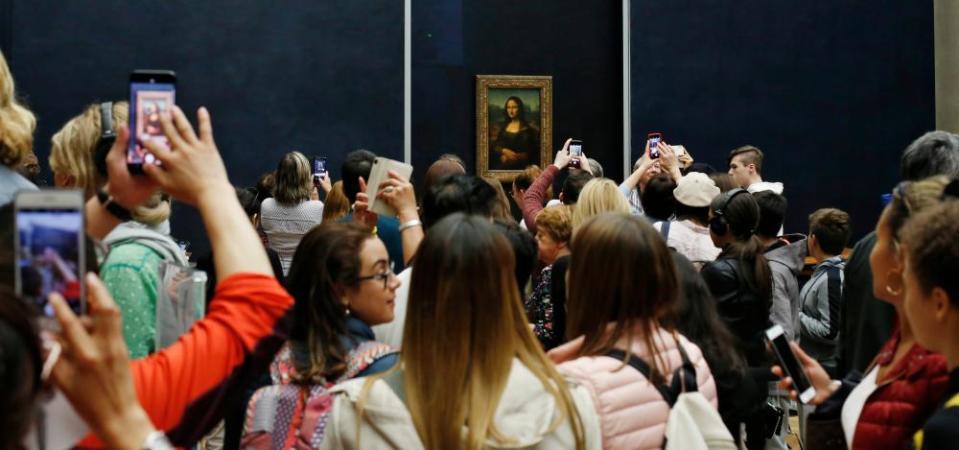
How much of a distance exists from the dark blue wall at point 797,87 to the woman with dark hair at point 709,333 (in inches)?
319

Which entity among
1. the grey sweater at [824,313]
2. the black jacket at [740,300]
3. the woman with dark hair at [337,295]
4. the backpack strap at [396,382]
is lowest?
the grey sweater at [824,313]

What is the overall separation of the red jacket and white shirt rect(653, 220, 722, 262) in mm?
3476

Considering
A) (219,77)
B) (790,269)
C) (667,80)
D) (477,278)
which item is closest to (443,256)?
(477,278)

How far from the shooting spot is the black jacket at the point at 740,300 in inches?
224

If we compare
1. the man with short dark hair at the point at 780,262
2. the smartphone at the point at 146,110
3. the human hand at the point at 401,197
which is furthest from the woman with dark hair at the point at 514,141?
the smartphone at the point at 146,110

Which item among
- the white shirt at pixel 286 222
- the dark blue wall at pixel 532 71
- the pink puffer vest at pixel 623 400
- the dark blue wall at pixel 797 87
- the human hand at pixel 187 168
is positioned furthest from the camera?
the dark blue wall at pixel 797 87

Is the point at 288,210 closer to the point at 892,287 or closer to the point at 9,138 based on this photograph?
the point at 9,138

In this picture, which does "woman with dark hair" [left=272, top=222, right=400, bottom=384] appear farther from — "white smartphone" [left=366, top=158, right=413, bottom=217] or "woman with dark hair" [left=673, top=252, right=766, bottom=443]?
"white smartphone" [left=366, top=158, right=413, bottom=217]

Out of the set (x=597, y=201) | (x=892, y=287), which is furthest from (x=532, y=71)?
(x=892, y=287)

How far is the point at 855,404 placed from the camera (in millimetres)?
3180

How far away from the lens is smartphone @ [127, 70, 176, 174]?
90.8 inches

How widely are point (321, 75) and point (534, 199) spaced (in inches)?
164

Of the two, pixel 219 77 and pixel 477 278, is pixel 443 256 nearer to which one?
pixel 477 278

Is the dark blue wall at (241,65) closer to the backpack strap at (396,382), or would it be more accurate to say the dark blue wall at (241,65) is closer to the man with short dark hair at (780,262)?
the man with short dark hair at (780,262)
